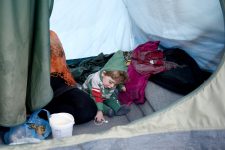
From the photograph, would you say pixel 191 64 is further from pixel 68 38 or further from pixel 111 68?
pixel 68 38

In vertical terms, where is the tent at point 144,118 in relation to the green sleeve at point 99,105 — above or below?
above

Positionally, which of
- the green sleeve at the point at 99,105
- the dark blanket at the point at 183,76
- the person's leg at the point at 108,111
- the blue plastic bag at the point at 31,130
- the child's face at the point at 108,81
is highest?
the dark blanket at the point at 183,76

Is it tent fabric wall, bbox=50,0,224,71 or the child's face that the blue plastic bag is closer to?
the child's face

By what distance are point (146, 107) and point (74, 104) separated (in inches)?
15.3

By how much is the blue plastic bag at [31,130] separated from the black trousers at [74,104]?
9 centimetres

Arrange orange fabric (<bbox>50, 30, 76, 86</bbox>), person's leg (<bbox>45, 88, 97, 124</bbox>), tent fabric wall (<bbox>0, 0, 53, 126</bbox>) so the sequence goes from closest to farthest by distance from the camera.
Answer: tent fabric wall (<bbox>0, 0, 53, 126</bbox>)
person's leg (<bbox>45, 88, 97, 124</bbox>)
orange fabric (<bbox>50, 30, 76, 86</bbox>)

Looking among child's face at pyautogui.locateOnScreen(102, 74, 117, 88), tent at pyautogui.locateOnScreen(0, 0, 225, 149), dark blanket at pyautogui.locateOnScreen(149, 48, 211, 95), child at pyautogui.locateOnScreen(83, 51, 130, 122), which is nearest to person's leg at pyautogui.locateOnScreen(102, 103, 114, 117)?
child at pyautogui.locateOnScreen(83, 51, 130, 122)

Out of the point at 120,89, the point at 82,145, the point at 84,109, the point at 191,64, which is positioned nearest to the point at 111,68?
the point at 120,89

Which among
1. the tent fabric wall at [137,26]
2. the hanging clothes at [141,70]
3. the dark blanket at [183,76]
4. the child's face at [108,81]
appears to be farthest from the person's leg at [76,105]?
the tent fabric wall at [137,26]

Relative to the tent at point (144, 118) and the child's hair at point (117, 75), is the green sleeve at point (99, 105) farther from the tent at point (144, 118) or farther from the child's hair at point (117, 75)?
the tent at point (144, 118)

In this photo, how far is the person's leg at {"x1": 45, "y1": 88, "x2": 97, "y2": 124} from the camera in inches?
61.9

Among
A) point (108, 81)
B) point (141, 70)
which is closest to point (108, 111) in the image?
point (108, 81)

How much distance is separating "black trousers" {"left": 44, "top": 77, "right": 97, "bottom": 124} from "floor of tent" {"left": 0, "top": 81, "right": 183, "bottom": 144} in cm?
5

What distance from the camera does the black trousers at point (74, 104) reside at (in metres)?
1.57
